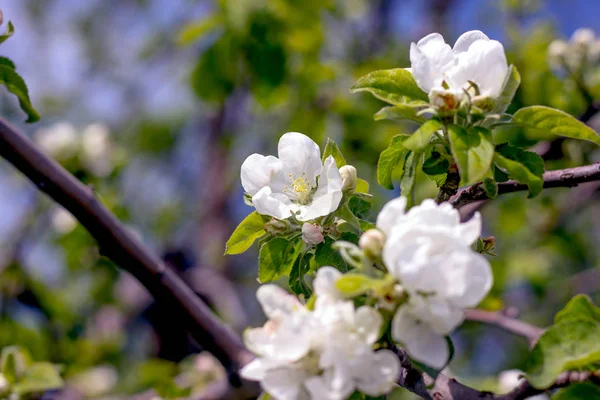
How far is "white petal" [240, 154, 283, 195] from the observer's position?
121 cm

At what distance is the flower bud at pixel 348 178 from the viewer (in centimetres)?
115

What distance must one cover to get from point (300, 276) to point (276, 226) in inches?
4.4

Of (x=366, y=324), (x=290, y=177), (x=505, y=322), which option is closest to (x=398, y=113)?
(x=290, y=177)

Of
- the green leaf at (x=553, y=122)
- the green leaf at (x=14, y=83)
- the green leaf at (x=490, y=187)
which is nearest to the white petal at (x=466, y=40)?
the green leaf at (x=553, y=122)

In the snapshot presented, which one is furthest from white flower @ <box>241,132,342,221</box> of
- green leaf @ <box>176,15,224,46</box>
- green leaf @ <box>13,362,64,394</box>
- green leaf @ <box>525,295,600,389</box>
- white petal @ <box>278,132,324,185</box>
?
green leaf @ <box>176,15,224,46</box>

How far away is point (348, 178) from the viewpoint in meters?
1.15

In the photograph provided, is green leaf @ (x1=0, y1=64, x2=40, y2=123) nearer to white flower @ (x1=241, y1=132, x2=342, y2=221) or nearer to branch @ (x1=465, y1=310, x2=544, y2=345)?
white flower @ (x1=241, y1=132, x2=342, y2=221)

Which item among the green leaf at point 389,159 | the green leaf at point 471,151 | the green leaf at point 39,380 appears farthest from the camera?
the green leaf at point 39,380

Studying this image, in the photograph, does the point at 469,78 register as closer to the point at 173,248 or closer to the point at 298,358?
the point at 298,358

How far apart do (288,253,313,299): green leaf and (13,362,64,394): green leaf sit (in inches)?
39.9

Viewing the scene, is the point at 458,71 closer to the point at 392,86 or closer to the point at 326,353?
the point at 392,86

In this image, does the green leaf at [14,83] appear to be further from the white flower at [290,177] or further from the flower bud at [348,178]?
the flower bud at [348,178]

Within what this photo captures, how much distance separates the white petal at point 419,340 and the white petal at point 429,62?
444 millimetres

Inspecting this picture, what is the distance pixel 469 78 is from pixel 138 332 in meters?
5.52
